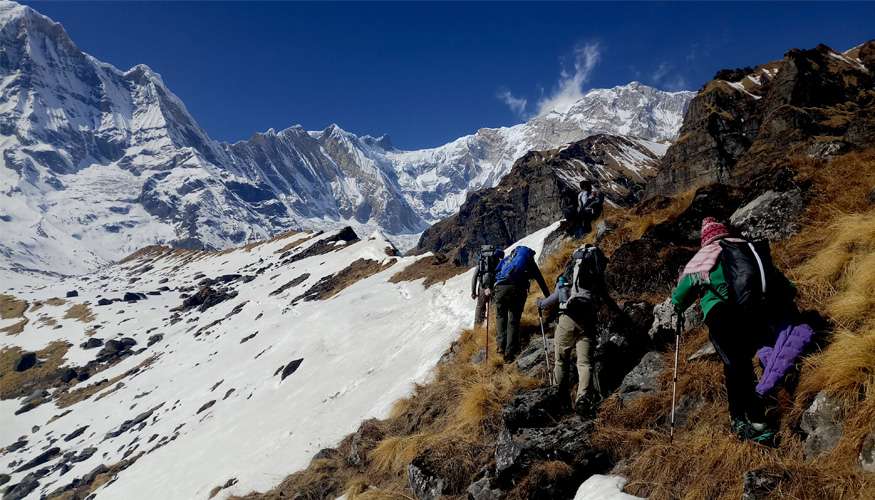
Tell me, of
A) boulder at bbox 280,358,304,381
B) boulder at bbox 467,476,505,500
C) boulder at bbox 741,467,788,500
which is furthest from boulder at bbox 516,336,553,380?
boulder at bbox 280,358,304,381

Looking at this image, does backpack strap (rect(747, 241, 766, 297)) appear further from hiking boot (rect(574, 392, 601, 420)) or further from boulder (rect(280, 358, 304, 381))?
boulder (rect(280, 358, 304, 381))

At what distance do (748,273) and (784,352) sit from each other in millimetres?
786

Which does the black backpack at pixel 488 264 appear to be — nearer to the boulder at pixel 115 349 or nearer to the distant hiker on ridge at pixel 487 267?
the distant hiker on ridge at pixel 487 267

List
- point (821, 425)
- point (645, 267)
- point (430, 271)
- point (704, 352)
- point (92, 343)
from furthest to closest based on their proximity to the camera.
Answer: point (92, 343)
point (430, 271)
point (645, 267)
point (704, 352)
point (821, 425)

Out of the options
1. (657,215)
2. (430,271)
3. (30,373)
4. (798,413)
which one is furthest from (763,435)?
(30,373)

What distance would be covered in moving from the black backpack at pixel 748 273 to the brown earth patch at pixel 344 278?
120ft

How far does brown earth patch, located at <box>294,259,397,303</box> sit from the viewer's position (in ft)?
137

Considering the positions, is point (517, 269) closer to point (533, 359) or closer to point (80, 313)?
point (533, 359)

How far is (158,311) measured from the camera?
74375 mm

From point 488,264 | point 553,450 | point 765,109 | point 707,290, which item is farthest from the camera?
point 765,109

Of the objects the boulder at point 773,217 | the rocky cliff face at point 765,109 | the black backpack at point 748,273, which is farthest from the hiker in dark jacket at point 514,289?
the rocky cliff face at point 765,109

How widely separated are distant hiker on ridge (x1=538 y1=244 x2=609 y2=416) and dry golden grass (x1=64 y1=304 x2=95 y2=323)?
292 ft

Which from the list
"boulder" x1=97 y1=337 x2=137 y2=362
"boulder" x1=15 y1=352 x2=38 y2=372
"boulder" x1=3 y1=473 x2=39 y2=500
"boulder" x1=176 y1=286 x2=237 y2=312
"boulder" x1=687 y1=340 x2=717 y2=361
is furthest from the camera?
"boulder" x1=176 y1=286 x2=237 y2=312

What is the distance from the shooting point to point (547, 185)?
146 metres
